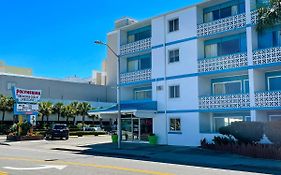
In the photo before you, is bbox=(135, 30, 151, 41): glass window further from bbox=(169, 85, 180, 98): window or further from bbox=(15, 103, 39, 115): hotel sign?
bbox=(15, 103, 39, 115): hotel sign

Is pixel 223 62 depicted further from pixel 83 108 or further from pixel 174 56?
pixel 83 108

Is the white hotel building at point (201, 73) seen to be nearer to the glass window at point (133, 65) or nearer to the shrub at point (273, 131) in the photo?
the glass window at point (133, 65)

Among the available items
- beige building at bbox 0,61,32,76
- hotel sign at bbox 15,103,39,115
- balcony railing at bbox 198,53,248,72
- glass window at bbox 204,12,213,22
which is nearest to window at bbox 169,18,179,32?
glass window at bbox 204,12,213,22

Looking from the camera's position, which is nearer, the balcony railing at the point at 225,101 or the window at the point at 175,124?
the balcony railing at the point at 225,101

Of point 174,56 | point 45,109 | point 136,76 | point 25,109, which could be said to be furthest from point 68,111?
point 174,56

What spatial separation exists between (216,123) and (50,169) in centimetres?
1804

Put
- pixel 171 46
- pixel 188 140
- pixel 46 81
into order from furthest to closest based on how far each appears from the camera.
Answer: pixel 46 81 → pixel 171 46 → pixel 188 140

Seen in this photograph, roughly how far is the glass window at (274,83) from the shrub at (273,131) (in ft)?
17.5

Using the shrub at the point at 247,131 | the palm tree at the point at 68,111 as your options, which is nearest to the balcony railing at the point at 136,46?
the shrub at the point at 247,131

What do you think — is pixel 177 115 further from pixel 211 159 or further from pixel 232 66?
pixel 211 159

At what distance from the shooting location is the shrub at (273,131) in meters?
22.1

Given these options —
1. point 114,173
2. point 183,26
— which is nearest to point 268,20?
point 183,26

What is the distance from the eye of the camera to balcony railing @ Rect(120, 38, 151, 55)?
34.8 meters

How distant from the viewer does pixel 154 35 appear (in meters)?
34.1
